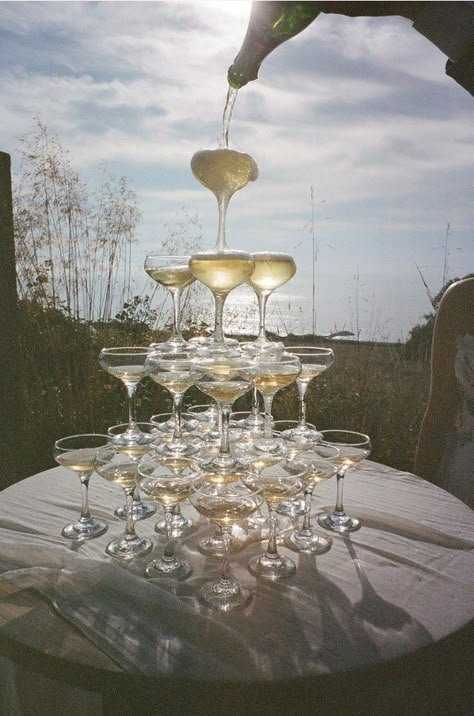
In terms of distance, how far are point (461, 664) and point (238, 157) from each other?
128 cm

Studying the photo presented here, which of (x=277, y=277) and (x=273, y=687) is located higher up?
(x=277, y=277)

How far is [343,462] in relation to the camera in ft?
5.40

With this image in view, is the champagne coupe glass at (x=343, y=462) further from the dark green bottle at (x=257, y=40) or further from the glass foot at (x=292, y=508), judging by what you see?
the dark green bottle at (x=257, y=40)

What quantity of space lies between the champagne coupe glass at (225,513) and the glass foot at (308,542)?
0.85 feet

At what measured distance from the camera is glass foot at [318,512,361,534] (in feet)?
5.22

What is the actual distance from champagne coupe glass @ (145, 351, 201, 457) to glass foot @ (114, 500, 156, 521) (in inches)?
8.2

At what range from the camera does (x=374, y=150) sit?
374 cm

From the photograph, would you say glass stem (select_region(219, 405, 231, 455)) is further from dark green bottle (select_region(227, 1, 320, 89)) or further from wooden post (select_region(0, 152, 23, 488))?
wooden post (select_region(0, 152, 23, 488))

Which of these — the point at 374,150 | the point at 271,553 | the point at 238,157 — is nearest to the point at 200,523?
the point at 271,553

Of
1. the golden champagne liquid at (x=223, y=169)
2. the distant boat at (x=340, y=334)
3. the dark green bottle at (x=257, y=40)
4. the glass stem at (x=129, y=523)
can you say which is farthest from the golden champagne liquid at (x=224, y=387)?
the distant boat at (x=340, y=334)

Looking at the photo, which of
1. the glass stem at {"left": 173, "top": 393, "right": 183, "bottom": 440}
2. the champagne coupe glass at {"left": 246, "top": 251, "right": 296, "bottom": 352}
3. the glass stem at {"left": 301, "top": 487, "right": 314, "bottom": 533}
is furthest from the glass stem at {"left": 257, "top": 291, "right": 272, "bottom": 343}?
the glass stem at {"left": 301, "top": 487, "right": 314, "bottom": 533}

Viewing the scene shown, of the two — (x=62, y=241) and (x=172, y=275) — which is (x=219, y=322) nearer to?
(x=172, y=275)

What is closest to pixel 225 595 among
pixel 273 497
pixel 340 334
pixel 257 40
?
pixel 273 497

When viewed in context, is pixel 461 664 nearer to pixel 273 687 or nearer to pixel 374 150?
pixel 273 687
